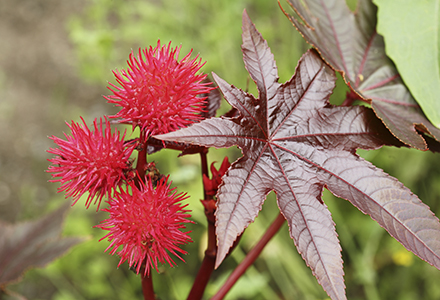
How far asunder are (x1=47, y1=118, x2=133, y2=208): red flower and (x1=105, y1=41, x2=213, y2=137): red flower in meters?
0.06

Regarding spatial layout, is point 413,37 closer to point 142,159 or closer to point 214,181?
point 214,181

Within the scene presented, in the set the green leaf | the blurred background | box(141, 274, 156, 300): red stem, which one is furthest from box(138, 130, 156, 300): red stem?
the blurred background

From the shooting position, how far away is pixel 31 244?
47.4 inches

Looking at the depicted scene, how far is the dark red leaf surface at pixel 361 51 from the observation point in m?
0.91

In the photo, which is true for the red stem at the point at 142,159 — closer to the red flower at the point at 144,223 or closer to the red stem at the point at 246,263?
the red flower at the point at 144,223

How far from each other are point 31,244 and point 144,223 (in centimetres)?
73

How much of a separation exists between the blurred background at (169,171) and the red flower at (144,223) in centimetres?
95

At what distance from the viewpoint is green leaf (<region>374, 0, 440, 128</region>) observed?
0.88 m

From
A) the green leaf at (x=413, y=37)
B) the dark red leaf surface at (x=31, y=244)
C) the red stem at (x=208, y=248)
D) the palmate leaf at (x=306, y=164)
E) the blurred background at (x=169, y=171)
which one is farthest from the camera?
the blurred background at (x=169, y=171)

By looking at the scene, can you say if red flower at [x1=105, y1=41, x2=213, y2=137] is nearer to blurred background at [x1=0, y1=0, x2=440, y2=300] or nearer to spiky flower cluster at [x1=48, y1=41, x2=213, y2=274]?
spiky flower cluster at [x1=48, y1=41, x2=213, y2=274]

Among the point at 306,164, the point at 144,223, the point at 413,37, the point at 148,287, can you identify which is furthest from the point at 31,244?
the point at 413,37

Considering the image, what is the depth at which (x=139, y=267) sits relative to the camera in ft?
2.22

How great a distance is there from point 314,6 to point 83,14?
9.63ft

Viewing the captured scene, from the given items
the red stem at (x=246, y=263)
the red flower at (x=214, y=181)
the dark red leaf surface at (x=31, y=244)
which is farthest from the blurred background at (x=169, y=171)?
the red flower at (x=214, y=181)
